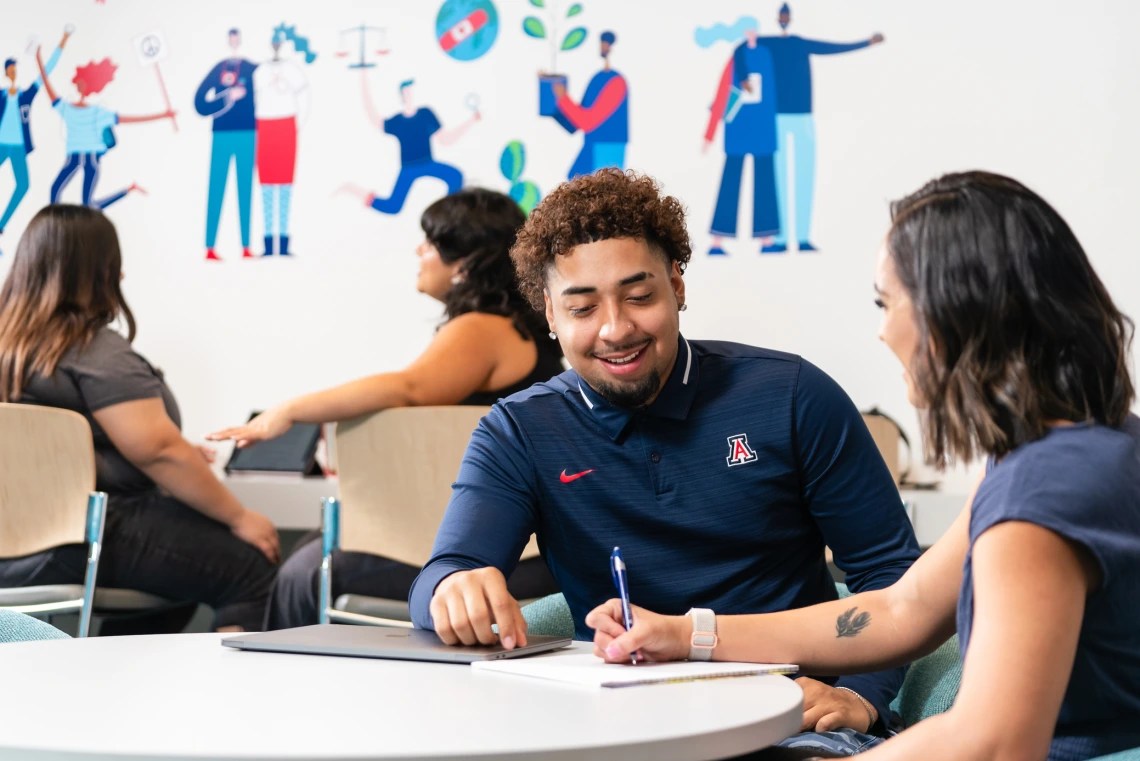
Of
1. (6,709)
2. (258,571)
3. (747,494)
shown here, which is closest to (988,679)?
(747,494)

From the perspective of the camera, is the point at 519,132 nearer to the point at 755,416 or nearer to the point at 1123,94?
the point at 1123,94

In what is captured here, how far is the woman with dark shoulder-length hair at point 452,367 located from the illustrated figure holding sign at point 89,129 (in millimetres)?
1804

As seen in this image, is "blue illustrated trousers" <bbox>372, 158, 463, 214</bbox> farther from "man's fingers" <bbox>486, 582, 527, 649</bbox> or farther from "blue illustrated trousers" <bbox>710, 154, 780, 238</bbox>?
"man's fingers" <bbox>486, 582, 527, 649</bbox>

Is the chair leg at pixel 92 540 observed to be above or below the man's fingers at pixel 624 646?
below

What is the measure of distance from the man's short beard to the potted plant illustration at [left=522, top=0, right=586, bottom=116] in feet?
7.08

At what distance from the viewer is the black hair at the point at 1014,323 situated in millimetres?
997

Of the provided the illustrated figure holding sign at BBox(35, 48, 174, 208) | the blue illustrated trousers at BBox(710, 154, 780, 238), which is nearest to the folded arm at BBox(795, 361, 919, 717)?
the blue illustrated trousers at BBox(710, 154, 780, 238)

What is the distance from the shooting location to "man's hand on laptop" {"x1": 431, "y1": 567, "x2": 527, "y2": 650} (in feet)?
4.05

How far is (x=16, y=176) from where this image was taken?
13.5 ft

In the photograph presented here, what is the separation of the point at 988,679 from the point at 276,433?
180 centimetres

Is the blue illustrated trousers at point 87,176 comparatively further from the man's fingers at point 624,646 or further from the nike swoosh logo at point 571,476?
the man's fingers at point 624,646

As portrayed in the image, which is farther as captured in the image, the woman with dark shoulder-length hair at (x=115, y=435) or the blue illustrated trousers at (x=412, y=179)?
the blue illustrated trousers at (x=412, y=179)

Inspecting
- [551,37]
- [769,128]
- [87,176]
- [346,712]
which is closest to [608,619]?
[346,712]

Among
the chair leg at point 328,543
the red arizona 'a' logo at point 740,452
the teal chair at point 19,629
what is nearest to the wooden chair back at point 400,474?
the chair leg at point 328,543
